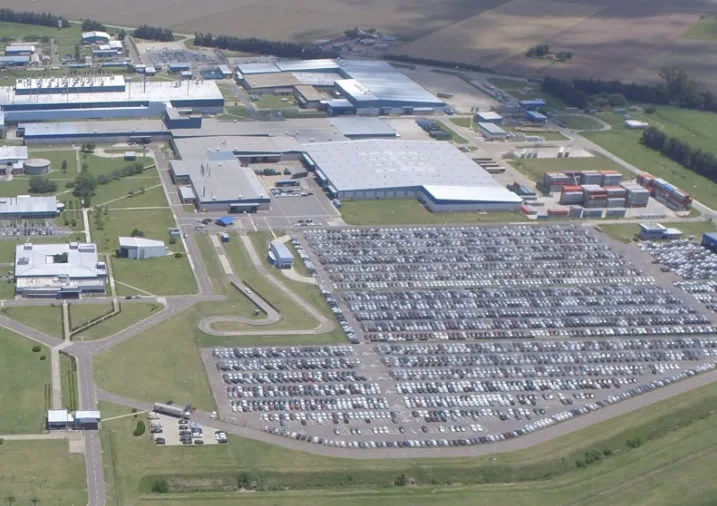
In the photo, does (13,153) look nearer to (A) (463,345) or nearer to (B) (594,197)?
(A) (463,345)

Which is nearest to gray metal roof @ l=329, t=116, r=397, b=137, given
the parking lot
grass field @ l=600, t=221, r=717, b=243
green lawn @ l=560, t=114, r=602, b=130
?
green lawn @ l=560, t=114, r=602, b=130

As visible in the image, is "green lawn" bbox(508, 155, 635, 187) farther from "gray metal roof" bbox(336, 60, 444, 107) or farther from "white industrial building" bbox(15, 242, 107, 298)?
"white industrial building" bbox(15, 242, 107, 298)

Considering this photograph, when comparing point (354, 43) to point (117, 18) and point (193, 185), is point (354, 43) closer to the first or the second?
point (117, 18)

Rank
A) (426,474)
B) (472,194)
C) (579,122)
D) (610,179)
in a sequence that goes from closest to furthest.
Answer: (426,474) → (472,194) → (610,179) → (579,122)

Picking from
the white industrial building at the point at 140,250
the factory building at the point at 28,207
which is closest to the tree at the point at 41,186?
the factory building at the point at 28,207

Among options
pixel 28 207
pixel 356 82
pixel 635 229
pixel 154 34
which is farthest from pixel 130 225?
pixel 154 34

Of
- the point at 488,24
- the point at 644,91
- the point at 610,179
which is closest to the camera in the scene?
the point at 610,179
